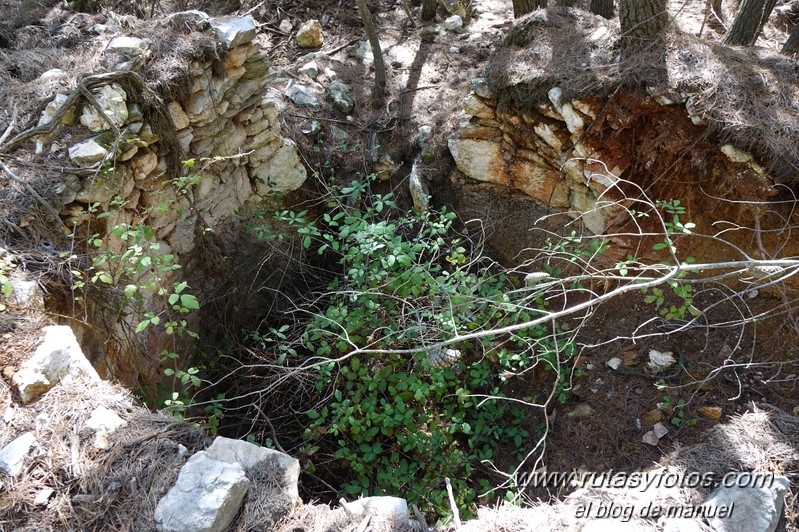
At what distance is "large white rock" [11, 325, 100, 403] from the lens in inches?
88.2

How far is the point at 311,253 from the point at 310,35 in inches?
90.9

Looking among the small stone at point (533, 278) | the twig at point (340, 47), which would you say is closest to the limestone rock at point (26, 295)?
the small stone at point (533, 278)

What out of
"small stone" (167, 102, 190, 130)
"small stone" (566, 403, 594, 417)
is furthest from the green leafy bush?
"small stone" (167, 102, 190, 130)

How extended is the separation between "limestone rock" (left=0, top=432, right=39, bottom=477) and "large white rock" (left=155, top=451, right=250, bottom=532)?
0.54m

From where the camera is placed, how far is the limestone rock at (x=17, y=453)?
78.5 inches

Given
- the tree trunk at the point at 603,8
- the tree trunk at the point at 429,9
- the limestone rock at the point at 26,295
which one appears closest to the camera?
the limestone rock at the point at 26,295

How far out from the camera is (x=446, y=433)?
3570mm

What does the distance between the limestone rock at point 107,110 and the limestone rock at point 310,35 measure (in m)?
2.70

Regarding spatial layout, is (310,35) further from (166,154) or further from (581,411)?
(581,411)

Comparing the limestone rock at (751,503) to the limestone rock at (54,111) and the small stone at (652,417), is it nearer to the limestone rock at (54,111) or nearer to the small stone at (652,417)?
the small stone at (652,417)

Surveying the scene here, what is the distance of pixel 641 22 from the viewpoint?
3.66 meters

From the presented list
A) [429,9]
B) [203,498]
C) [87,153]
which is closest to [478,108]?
[429,9]

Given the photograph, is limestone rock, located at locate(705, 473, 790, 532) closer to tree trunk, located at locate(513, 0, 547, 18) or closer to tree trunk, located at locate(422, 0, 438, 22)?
tree trunk, located at locate(513, 0, 547, 18)

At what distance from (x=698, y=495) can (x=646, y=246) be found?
199 centimetres
